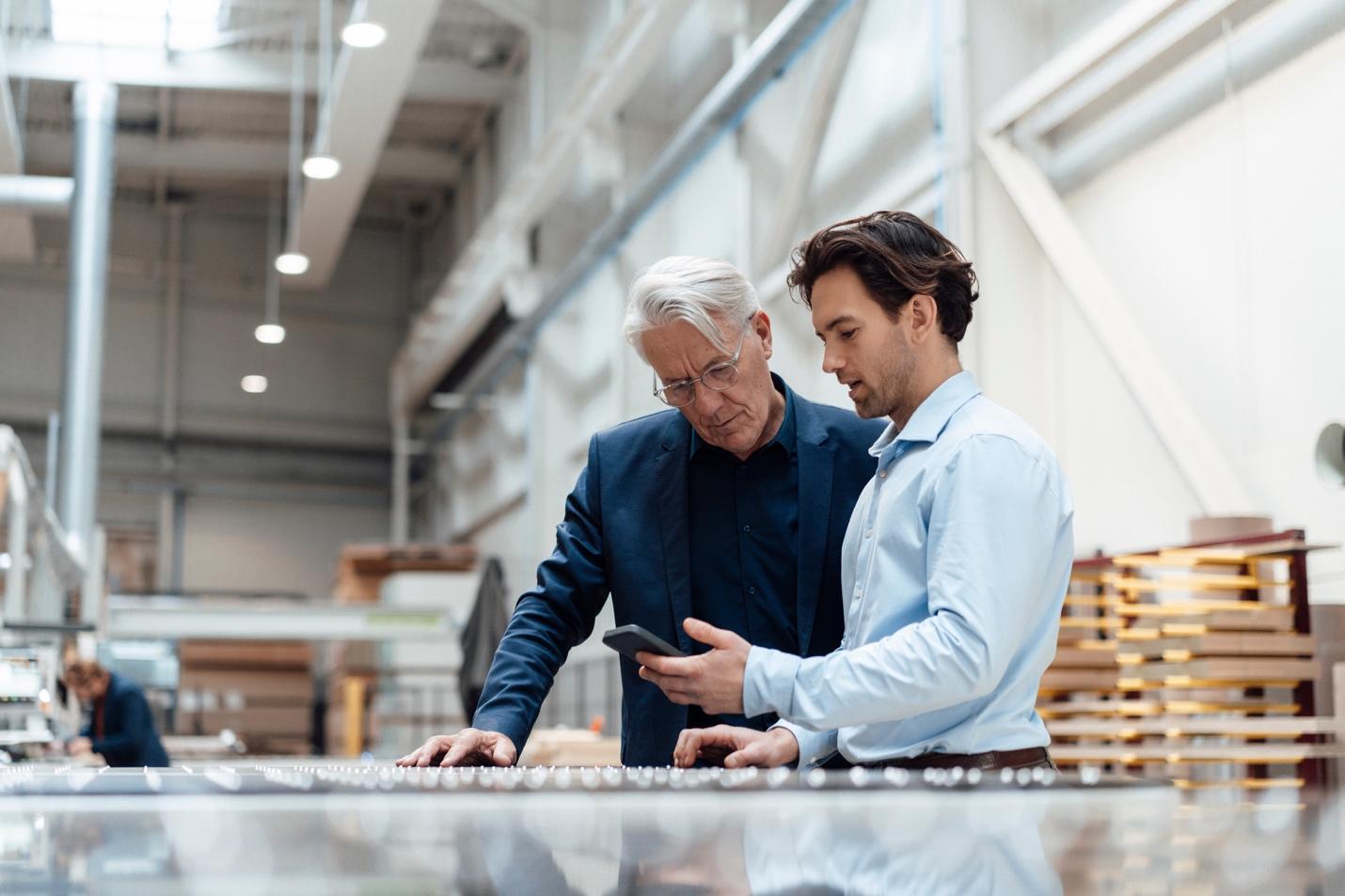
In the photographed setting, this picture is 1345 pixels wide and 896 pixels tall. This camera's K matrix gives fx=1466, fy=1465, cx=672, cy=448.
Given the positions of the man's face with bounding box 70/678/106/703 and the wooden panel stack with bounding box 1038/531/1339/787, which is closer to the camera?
the wooden panel stack with bounding box 1038/531/1339/787

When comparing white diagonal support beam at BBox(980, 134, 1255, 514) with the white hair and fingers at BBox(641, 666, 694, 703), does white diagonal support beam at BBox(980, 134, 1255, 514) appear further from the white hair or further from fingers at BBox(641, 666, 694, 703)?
fingers at BBox(641, 666, 694, 703)

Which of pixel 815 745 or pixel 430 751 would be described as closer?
pixel 815 745

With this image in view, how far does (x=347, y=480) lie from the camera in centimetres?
1766

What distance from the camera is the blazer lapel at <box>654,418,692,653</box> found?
7.04ft

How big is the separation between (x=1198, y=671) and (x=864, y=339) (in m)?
2.58

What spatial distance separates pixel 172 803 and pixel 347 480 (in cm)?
1713

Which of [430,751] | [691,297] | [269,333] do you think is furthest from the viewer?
[269,333]

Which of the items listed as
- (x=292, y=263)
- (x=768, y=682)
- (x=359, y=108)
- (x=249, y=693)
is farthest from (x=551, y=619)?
(x=249, y=693)

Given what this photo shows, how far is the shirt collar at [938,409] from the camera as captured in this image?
5.45 ft

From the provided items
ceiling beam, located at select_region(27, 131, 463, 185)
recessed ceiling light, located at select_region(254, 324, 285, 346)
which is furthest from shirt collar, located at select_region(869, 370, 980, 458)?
recessed ceiling light, located at select_region(254, 324, 285, 346)

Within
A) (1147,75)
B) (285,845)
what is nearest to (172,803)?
(285,845)

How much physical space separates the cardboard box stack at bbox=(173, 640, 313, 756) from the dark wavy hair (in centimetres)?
1262

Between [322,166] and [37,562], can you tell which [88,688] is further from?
[322,166]

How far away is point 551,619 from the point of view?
7.26 ft
